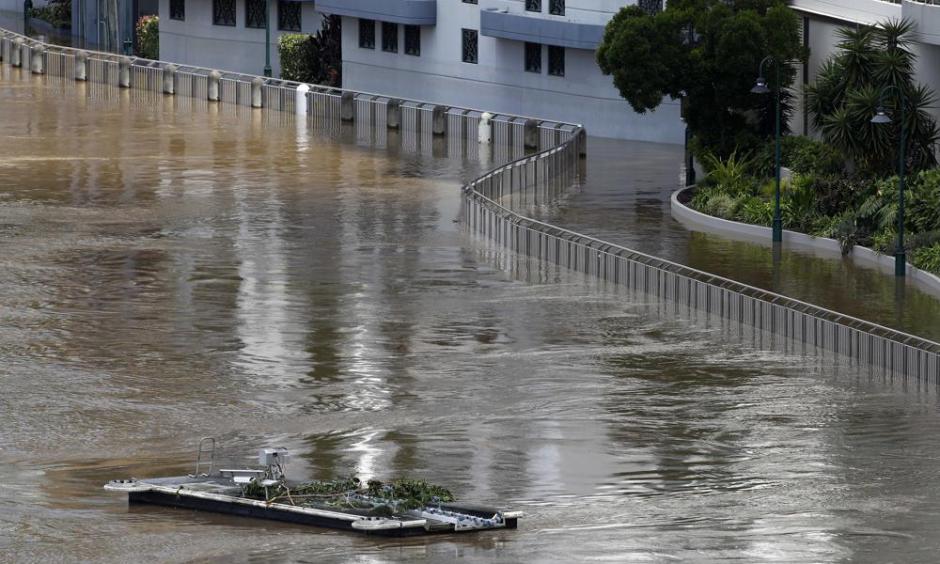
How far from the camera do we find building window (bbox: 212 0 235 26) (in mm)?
94375

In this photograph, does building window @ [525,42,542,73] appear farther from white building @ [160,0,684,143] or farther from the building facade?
the building facade

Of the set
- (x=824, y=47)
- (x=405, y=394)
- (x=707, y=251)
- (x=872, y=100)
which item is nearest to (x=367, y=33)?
(x=824, y=47)

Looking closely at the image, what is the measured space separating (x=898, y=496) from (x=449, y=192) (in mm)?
34066

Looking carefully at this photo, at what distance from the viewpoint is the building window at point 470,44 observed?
7944 centimetres

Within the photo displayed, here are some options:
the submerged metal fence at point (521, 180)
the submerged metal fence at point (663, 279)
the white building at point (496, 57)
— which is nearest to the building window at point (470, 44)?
the white building at point (496, 57)

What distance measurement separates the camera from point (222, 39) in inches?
3735

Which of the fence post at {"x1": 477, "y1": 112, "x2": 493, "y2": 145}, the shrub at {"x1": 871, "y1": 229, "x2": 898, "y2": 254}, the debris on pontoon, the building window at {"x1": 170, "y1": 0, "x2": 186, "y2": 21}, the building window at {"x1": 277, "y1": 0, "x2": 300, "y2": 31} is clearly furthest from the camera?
the building window at {"x1": 170, "y1": 0, "x2": 186, "y2": 21}

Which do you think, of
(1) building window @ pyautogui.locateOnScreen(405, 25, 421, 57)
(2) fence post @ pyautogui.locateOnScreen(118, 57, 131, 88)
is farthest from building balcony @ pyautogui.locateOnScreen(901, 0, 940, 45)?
(2) fence post @ pyautogui.locateOnScreen(118, 57, 131, 88)

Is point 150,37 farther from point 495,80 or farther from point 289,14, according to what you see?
point 495,80

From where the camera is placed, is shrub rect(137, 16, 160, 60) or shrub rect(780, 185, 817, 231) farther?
shrub rect(137, 16, 160, 60)

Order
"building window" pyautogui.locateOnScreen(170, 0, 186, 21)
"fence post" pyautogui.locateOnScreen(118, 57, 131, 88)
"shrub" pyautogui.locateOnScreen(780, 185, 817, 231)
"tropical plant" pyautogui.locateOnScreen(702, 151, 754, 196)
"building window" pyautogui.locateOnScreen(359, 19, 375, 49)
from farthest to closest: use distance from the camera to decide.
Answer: "building window" pyautogui.locateOnScreen(170, 0, 186, 21) < "fence post" pyautogui.locateOnScreen(118, 57, 131, 88) < "building window" pyautogui.locateOnScreen(359, 19, 375, 49) < "tropical plant" pyautogui.locateOnScreen(702, 151, 754, 196) < "shrub" pyautogui.locateOnScreen(780, 185, 817, 231)

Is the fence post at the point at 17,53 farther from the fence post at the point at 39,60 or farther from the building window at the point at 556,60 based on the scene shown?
the building window at the point at 556,60

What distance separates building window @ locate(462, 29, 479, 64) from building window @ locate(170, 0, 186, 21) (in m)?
21.5

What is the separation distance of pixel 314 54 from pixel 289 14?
5.83 metres
